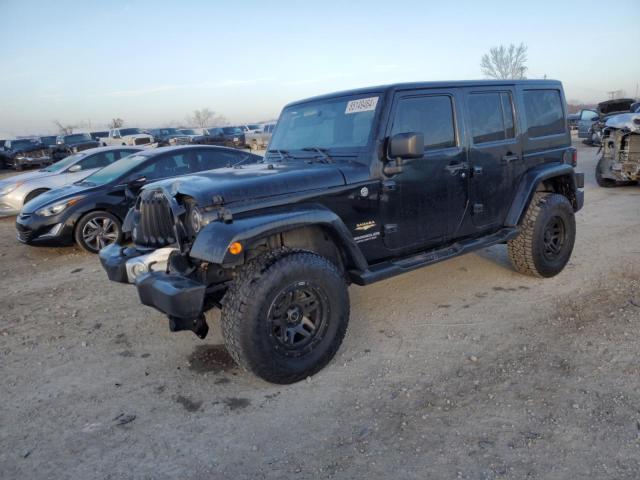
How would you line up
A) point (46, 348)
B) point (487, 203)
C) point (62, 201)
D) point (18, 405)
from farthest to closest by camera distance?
point (62, 201), point (487, 203), point (46, 348), point (18, 405)

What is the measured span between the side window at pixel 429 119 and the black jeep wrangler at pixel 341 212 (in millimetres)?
14

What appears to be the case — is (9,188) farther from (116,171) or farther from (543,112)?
(543,112)

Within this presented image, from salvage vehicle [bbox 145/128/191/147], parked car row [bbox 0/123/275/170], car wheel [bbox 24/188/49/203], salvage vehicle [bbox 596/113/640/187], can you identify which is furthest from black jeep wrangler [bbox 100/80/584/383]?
salvage vehicle [bbox 145/128/191/147]

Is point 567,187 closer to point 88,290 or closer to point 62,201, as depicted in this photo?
point 88,290

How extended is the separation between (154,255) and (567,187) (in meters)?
4.42

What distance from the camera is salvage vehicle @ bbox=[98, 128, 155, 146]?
25.7m

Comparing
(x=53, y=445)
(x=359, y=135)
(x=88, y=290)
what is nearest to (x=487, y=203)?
(x=359, y=135)

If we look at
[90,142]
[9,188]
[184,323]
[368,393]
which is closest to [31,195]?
[9,188]

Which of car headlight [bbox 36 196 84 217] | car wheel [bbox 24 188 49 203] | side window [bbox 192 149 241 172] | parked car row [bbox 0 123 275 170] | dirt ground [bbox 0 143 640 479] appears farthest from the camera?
parked car row [bbox 0 123 275 170]

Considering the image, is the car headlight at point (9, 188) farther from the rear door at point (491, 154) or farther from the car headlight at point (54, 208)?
the rear door at point (491, 154)

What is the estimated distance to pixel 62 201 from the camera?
7.05m

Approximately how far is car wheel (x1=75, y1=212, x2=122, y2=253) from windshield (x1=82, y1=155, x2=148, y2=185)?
575 mm

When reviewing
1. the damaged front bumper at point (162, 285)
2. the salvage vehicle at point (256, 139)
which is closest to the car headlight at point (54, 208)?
the damaged front bumper at point (162, 285)

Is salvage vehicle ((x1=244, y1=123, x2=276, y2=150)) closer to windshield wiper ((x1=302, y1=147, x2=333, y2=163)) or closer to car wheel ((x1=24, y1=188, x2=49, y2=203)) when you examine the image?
car wheel ((x1=24, y1=188, x2=49, y2=203))
